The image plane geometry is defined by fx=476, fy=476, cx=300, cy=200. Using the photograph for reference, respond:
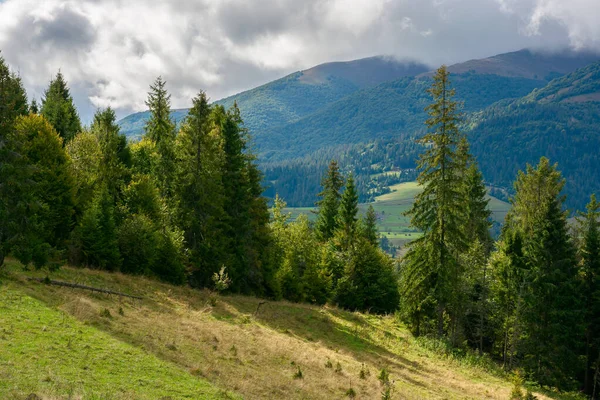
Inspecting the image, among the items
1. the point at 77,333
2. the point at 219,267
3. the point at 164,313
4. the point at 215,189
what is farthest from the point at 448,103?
the point at 77,333

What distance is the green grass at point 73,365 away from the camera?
13.7 m

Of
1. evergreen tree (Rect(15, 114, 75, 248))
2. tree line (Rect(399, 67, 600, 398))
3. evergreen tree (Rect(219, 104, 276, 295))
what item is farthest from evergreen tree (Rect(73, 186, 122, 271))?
tree line (Rect(399, 67, 600, 398))

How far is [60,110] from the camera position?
6066cm

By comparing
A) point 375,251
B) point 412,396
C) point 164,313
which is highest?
point 375,251

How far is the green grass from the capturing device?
13734mm

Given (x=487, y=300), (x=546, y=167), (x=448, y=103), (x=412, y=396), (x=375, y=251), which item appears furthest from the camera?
(x=375, y=251)

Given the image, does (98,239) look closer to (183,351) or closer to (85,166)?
(85,166)

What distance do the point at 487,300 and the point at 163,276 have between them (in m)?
30.7

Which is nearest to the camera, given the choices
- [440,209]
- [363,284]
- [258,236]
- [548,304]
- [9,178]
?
[9,178]

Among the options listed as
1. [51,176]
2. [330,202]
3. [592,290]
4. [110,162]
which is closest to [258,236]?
[110,162]

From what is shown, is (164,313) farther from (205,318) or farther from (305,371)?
(305,371)

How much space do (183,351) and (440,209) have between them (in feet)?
84.2

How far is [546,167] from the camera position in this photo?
55.5 m

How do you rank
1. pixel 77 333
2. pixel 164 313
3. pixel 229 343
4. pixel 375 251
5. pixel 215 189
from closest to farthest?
pixel 77 333 → pixel 229 343 → pixel 164 313 → pixel 215 189 → pixel 375 251
